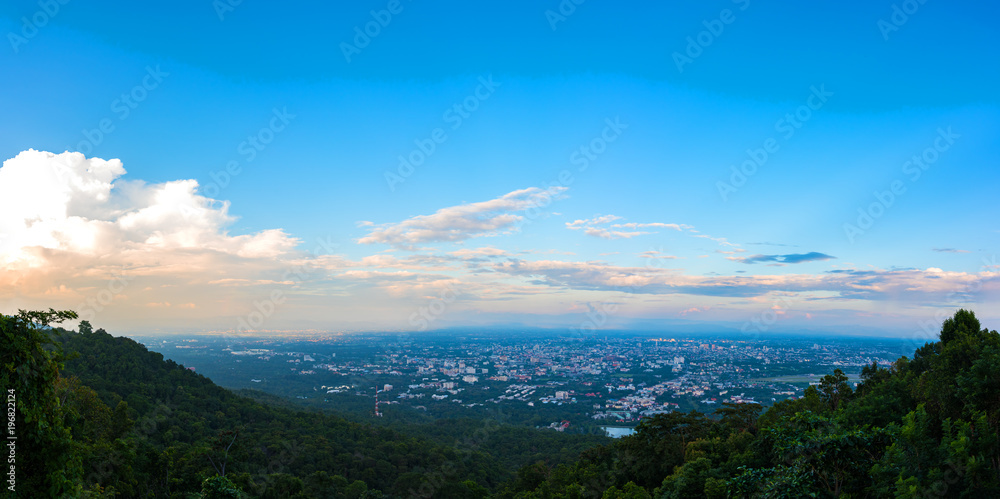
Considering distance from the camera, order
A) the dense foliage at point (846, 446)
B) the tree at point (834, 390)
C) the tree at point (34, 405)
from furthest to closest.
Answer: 1. the tree at point (834, 390)
2. the dense foliage at point (846, 446)
3. the tree at point (34, 405)

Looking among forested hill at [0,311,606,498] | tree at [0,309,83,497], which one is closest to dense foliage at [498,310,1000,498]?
forested hill at [0,311,606,498]

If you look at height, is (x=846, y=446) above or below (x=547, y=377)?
above

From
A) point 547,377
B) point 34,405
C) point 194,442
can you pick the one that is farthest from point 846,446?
point 547,377

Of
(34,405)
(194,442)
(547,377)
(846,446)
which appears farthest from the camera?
(547,377)

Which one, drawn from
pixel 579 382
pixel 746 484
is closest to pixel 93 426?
pixel 746 484

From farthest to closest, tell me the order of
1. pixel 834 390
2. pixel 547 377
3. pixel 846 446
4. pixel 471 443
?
1. pixel 547 377
2. pixel 471 443
3. pixel 834 390
4. pixel 846 446

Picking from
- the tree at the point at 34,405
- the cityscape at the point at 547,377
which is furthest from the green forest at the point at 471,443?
the cityscape at the point at 547,377

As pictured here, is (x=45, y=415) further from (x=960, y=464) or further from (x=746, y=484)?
(x=960, y=464)

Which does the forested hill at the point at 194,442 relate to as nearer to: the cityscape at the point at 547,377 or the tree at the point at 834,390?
the tree at the point at 834,390

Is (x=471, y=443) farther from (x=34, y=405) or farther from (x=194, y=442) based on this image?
(x=34, y=405)
